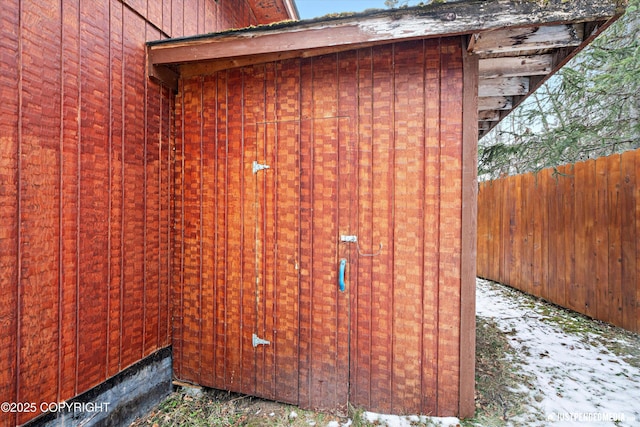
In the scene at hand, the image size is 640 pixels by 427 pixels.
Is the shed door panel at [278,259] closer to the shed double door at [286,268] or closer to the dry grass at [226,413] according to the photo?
the shed double door at [286,268]

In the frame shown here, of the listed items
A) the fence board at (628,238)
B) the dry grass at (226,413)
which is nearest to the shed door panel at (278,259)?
the dry grass at (226,413)

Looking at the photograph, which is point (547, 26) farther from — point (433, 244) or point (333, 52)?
point (433, 244)

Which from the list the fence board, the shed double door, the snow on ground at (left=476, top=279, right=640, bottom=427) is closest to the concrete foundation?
the shed double door

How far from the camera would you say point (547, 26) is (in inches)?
73.9

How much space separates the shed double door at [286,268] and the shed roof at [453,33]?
0.60 m

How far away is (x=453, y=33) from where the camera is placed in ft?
6.16

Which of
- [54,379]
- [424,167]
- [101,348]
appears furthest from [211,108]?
[54,379]

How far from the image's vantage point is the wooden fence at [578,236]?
343cm

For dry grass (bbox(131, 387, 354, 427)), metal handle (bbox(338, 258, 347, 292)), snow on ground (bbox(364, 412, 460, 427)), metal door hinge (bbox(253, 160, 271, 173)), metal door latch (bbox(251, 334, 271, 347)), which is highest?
metal door hinge (bbox(253, 160, 271, 173))

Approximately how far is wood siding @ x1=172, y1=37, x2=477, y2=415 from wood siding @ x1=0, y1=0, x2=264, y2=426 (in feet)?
1.07

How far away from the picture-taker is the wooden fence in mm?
3430

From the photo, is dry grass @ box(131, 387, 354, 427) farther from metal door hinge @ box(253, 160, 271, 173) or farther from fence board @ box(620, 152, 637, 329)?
fence board @ box(620, 152, 637, 329)

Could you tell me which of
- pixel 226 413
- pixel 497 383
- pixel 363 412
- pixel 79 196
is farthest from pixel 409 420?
pixel 79 196

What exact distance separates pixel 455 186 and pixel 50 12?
3.06 metres
